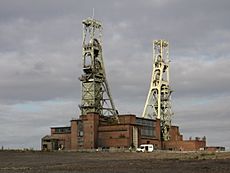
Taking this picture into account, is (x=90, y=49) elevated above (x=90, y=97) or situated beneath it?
elevated above

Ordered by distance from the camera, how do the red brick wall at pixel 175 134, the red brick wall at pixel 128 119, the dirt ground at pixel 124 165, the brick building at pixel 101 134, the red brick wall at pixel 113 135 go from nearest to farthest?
the dirt ground at pixel 124 165 < the brick building at pixel 101 134 < the red brick wall at pixel 113 135 < the red brick wall at pixel 128 119 < the red brick wall at pixel 175 134

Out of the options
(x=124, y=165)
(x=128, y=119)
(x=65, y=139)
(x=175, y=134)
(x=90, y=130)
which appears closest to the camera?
(x=124, y=165)

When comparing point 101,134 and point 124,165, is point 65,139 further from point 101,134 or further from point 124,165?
point 124,165

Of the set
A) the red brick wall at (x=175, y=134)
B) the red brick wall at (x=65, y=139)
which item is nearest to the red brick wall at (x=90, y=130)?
the red brick wall at (x=65, y=139)

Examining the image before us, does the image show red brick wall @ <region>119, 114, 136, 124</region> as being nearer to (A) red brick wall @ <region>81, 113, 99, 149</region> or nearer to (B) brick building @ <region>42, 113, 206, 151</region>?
(B) brick building @ <region>42, 113, 206, 151</region>

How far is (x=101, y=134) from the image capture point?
108m

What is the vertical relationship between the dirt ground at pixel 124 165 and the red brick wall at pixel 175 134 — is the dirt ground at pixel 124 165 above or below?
below

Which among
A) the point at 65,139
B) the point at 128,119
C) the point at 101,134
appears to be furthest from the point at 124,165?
the point at 65,139

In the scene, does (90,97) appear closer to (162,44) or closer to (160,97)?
(160,97)

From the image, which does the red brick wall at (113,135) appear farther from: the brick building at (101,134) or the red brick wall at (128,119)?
the red brick wall at (128,119)

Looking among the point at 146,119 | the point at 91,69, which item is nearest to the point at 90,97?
the point at 91,69

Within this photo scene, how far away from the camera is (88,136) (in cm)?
10644

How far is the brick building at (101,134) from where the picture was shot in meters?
106

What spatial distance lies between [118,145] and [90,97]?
498 inches
